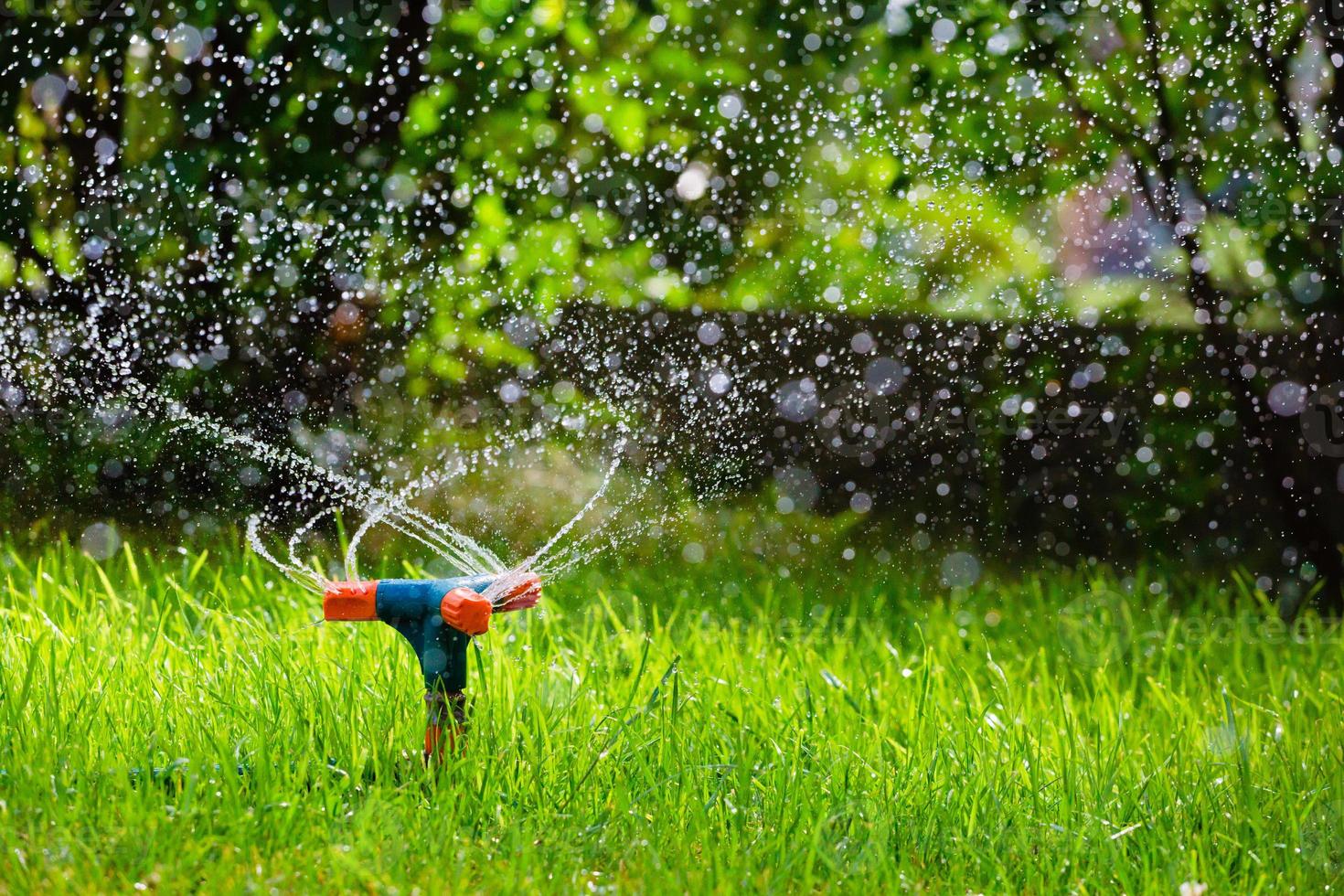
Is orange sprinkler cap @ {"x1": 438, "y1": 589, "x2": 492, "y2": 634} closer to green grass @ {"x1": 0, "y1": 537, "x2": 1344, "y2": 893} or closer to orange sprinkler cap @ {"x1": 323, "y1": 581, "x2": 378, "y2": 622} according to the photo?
orange sprinkler cap @ {"x1": 323, "y1": 581, "x2": 378, "y2": 622}

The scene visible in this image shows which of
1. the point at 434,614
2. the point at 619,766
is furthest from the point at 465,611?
the point at 619,766

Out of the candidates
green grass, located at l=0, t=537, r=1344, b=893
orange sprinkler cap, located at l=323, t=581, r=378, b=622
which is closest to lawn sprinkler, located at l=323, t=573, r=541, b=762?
orange sprinkler cap, located at l=323, t=581, r=378, b=622

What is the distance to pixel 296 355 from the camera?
4.76m

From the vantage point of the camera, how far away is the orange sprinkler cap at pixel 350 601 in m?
2.15

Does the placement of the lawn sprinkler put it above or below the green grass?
above

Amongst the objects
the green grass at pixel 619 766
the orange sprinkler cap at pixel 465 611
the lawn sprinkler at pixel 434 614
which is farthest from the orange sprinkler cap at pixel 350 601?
the green grass at pixel 619 766

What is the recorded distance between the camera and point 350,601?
7.07ft

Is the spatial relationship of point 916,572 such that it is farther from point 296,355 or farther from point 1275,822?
point 296,355

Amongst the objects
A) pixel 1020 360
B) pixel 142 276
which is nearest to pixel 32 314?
pixel 142 276

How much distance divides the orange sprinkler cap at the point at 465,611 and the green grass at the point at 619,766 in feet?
1.13

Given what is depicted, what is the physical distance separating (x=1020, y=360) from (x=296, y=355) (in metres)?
2.86

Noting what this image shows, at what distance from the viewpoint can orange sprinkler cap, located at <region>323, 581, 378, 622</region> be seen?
7.04ft

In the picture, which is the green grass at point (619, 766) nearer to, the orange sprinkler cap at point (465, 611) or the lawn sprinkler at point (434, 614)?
the lawn sprinkler at point (434, 614)

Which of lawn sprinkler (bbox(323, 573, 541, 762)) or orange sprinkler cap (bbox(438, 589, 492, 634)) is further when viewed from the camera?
lawn sprinkler (bbox(323, 573, 541, 762))
